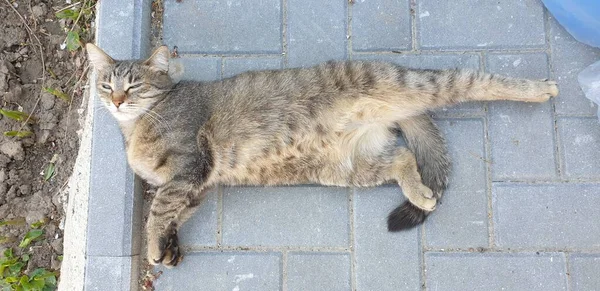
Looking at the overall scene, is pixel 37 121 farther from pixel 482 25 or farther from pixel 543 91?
pixel 543 91

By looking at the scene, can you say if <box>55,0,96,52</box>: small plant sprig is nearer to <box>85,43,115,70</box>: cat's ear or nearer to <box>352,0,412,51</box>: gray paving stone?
<box>85,43,115,70</box>: cat's ear

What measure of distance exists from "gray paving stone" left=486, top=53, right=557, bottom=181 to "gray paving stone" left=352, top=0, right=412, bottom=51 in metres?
0.77

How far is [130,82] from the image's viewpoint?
9.61 ft

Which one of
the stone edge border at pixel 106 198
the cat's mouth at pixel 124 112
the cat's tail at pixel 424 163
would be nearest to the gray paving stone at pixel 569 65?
the cat's tail at pixel 424 163

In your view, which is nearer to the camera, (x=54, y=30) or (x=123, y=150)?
(x=123, y=150)

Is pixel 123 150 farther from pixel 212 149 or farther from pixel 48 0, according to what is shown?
pixel 48 0

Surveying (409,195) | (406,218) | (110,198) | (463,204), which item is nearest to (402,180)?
(409,195)

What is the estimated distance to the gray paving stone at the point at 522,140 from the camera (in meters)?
3.07

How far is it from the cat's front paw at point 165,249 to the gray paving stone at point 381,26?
5.72ft

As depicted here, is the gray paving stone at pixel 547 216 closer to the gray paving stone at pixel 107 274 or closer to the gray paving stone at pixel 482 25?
the gray paving stone at pixel 482 25

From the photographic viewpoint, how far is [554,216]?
3.00 meters

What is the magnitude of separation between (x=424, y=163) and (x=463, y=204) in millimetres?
363

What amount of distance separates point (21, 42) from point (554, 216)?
12.6 ft

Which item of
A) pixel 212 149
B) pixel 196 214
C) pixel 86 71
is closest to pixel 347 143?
pixel 212 149
